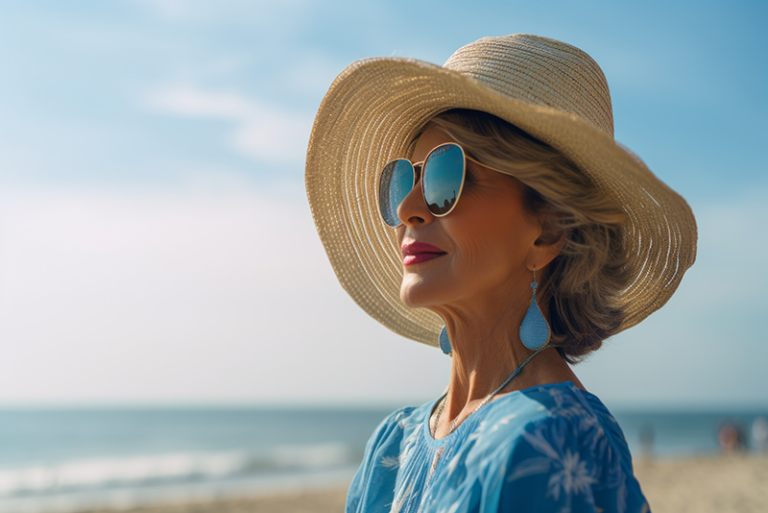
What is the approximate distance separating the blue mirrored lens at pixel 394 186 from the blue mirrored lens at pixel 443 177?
6.2 inches

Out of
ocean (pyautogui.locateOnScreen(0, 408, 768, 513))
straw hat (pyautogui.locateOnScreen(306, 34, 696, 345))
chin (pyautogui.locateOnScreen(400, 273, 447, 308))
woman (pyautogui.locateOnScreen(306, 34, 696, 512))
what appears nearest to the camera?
woman (pyautogui.locateOnScreen(306, 34, 696, 512))

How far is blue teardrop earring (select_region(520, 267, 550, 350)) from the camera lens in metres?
1.51

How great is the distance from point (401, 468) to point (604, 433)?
2.32 feet

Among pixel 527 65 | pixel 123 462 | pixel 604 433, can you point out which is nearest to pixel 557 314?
pixel 604 433

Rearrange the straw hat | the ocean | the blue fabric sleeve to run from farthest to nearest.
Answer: the ocean < the straw hat < the blue fabric sleeve

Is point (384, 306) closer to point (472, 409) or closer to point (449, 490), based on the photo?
point (472, 409)

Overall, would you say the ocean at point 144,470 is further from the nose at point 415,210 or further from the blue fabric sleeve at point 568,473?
the blue fabric sleeve at point 568,473

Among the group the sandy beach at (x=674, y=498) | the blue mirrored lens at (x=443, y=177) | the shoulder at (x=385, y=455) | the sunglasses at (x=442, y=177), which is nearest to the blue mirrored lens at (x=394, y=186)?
the sunglasses at (x=442, y=177)

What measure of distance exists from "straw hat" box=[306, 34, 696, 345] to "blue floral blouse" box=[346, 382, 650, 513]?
61 centimetres

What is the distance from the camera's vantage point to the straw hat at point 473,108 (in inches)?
58.3

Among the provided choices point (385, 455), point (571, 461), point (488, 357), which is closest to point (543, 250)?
point (488, 357)

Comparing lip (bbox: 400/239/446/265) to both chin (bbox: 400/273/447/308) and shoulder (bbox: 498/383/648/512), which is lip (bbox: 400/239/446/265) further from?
shoulder (bbox: 498/383/648/512)

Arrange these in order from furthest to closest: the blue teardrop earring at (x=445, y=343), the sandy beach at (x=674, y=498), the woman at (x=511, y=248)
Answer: the sandy beach at (x=674, y=498), the blue teardrop earring at (x=445, y=343), the woman at (x=511, y=248)

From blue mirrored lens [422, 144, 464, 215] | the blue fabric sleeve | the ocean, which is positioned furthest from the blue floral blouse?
the ocean
